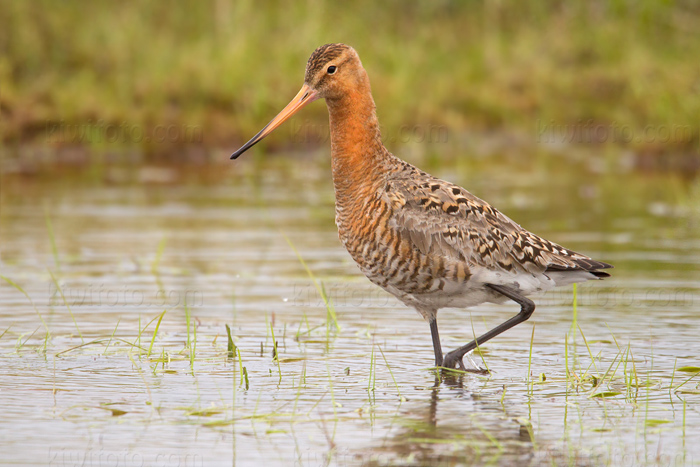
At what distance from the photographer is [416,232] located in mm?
6387

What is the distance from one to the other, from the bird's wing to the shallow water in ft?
1.54

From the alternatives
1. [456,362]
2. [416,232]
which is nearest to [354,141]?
[416,232]

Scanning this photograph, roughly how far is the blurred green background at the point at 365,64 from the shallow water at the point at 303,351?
464 cm

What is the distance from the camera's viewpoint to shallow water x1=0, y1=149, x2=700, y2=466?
495 cm

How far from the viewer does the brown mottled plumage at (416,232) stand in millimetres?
6387

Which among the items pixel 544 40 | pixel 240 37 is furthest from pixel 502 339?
pixel 544 40

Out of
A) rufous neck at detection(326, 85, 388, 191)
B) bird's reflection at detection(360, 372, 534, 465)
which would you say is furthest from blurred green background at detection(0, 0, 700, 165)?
bird's reflection at detection(360, 372, 534, 465)

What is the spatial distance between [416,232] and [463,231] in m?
0.32

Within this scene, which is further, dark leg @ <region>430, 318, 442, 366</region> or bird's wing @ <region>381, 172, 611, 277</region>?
dark leg @ <region>430, 318, 442, 366</region>

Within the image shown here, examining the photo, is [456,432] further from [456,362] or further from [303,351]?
[303,351]

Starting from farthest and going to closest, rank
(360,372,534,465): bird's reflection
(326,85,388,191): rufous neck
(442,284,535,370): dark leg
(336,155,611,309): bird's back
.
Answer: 1. (326,85,388,191): rufous neck
2. (442,284,535,370): dark leg
3. (336,155,611,309): bird's back
4. (360,372,534,465): bird's reflection

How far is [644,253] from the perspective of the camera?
10352mm

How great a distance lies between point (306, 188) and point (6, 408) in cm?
939

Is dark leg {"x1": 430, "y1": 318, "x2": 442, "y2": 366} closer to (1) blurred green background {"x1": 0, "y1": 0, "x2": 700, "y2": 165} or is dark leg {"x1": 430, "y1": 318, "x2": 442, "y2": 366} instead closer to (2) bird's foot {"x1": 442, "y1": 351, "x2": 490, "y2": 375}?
(2) bird's foot {"x1": 442, "y1": 351, "x2": 490, "y2": 375}
